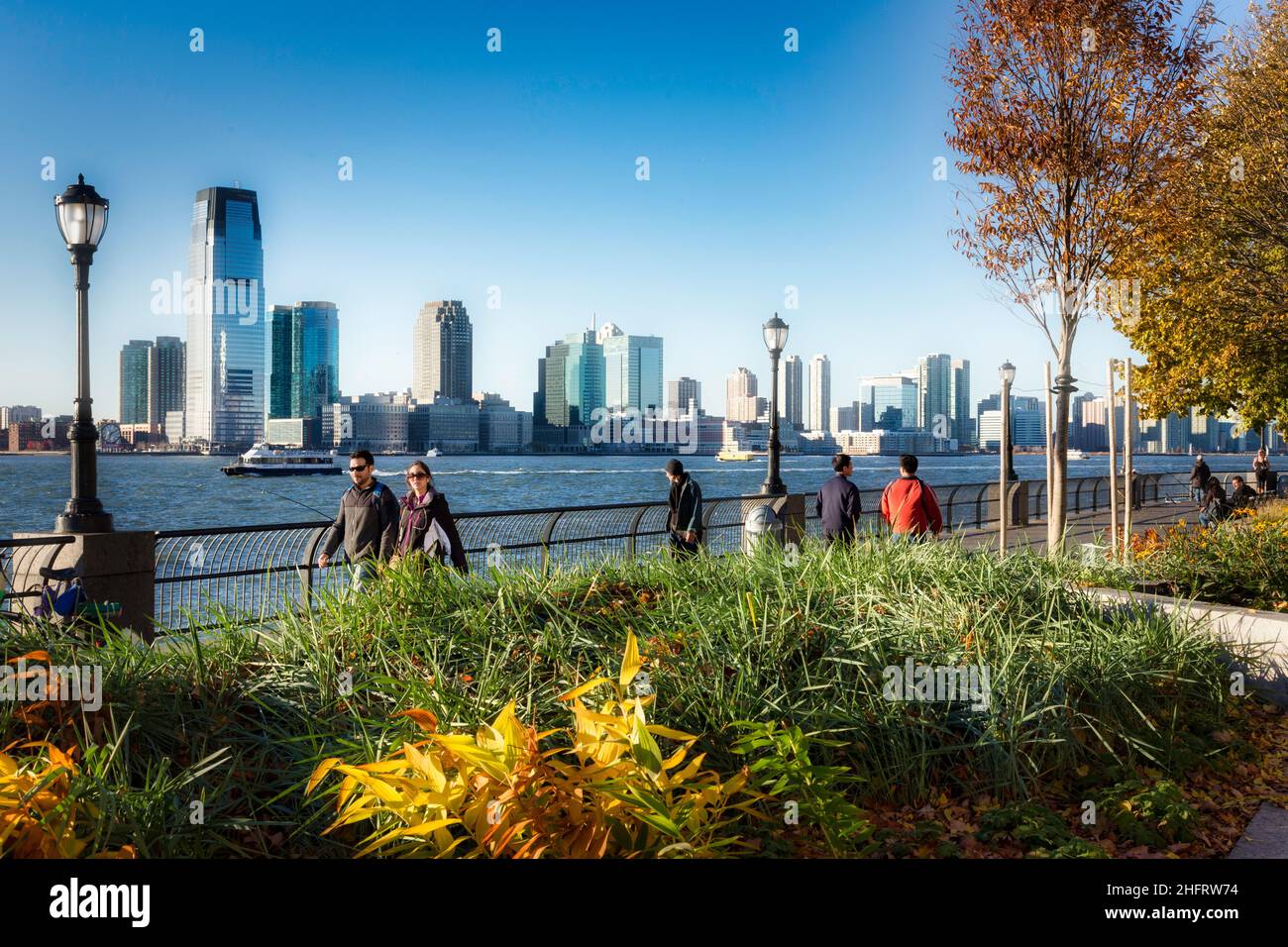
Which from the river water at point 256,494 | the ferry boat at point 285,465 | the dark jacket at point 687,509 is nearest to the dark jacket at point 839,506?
the dark jacket at point 687,509

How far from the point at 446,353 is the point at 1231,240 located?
141702mm

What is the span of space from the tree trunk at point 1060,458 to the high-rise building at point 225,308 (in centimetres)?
10727

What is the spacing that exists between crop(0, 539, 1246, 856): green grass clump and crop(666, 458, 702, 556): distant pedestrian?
3.75 meters

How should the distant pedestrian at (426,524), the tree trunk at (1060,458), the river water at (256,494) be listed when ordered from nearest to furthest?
the distant pedestrian at (426,524), the tree trunk at (1060,458), the river water at (256,494)

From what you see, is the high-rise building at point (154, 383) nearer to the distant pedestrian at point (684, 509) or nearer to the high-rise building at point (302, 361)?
the high-rise building at point (302, 361)

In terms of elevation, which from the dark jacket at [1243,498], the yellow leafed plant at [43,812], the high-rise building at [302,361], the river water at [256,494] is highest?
the high-rise building at [302,361]

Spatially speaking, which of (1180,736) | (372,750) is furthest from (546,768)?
(1180,736)

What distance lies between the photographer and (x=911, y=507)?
9.33m

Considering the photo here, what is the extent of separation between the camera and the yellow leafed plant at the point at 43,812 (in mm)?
3139

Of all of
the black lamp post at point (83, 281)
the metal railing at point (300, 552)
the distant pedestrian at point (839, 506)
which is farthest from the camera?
the distant pedestrian at point (839, 506)

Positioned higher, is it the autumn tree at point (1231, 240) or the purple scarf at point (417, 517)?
the autumn tree at point (1231, 240)

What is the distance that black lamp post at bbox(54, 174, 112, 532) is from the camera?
945cm

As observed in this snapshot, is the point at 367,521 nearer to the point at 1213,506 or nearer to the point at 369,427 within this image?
the point at 1213,506
